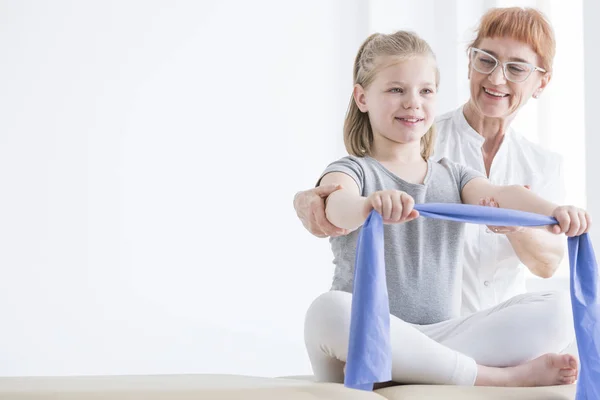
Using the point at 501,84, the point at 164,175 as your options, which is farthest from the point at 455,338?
the point at 164,175

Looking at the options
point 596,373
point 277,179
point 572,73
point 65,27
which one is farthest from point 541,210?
point 65,27

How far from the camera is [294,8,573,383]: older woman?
1.95 meters

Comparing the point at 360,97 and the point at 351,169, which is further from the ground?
the point at 360,97

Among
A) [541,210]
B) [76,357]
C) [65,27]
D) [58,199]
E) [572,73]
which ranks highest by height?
[65,27]

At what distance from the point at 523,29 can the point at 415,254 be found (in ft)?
2.35

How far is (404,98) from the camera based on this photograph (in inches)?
61.4

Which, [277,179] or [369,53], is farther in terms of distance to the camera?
[277,179]

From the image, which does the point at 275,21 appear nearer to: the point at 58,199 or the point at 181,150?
the point at 181,150

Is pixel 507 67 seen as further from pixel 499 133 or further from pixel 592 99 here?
pixel 592 99

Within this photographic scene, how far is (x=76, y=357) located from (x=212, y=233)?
0.82 m

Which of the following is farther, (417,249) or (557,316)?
(417,249)

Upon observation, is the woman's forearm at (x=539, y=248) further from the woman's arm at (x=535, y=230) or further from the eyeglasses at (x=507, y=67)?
the eyeglasses at (x=507, y=67)

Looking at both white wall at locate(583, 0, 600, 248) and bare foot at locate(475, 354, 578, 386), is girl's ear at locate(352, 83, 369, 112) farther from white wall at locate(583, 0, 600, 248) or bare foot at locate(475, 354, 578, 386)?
white wall at locate(583, 0, 600, 248)

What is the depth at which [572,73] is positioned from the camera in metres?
3.48
